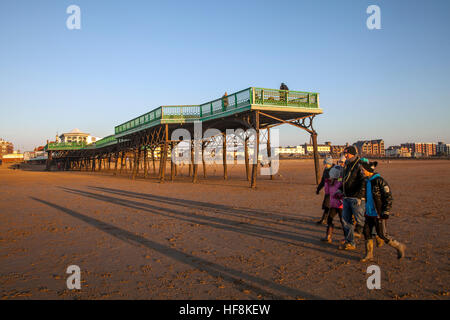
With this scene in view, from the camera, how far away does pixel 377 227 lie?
15.8 feet

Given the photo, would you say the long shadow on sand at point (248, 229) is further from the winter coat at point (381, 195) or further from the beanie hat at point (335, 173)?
the beanie hat at point (335, 173)

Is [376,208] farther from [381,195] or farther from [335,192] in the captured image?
[335,192]

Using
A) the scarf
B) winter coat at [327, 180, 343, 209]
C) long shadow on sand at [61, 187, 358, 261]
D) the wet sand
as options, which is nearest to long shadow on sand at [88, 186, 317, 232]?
the wet sand

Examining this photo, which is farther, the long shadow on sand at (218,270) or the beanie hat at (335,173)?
the beanie hat at (335,173)

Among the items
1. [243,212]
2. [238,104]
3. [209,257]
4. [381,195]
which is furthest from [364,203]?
[238,104]

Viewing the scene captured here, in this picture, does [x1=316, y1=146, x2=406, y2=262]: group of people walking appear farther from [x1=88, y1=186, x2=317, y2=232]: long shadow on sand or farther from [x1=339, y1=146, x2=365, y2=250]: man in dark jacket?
[x1=88, y1=186, x2=317, y2=232]: long shadow on sand

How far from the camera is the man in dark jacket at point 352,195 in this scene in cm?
520

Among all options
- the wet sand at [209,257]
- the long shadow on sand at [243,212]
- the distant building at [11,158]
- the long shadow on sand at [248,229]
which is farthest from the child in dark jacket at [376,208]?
the distant building at [11,158]

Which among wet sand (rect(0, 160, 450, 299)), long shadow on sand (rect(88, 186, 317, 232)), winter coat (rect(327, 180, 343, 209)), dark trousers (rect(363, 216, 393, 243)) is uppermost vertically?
winter coat (rect(327, 180, 343, 209))

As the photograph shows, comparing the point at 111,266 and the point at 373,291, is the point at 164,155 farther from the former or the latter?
the point at 373,291

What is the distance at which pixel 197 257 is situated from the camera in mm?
5215

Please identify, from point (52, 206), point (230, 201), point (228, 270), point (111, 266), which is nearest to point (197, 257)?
point (228, 270)

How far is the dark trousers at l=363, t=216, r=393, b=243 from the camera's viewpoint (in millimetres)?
4695

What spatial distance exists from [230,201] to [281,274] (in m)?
7.86
